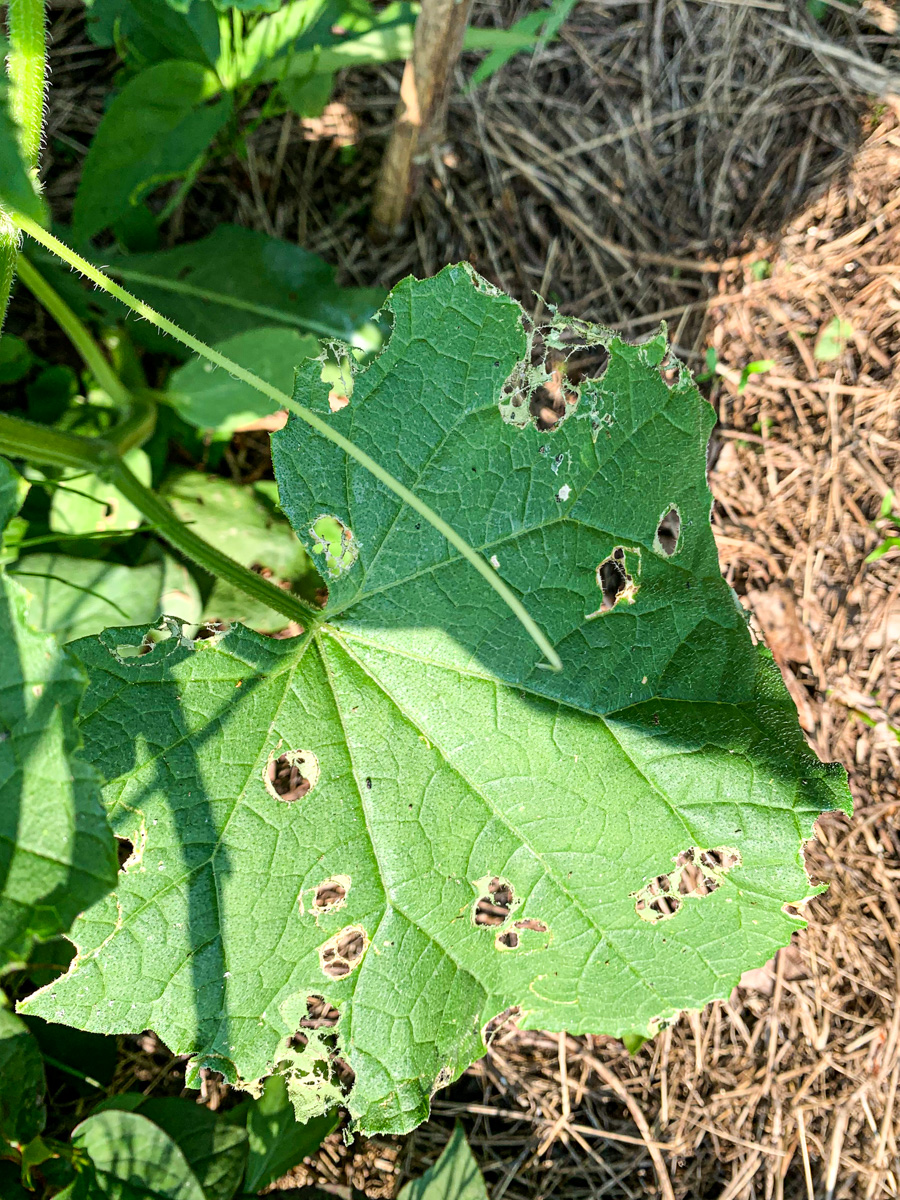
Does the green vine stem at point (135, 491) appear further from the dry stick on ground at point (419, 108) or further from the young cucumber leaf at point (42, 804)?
the dry stick on ground at point (419, 108)

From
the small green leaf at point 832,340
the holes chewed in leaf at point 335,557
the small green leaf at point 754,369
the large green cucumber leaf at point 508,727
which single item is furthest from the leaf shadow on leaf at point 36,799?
the small green leaf at point 832,340

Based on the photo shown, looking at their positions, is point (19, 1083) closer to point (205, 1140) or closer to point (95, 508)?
point (205, 1140)

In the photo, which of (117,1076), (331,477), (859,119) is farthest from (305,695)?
(859,119)

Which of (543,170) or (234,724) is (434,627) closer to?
(234,724)

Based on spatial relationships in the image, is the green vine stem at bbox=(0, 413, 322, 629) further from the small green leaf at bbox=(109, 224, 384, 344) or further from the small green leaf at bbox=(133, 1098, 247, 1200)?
the small green leaf at bbox=(133, 1098, 247, 1200)

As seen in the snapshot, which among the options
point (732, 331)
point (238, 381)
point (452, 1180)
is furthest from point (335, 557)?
point (732, 331)
